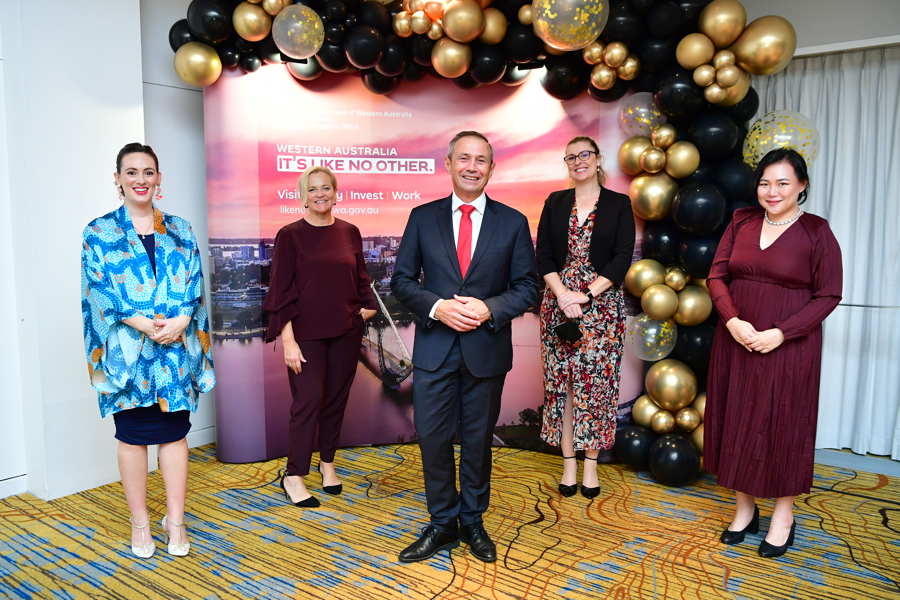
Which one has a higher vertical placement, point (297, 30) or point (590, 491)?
point (297, 30)

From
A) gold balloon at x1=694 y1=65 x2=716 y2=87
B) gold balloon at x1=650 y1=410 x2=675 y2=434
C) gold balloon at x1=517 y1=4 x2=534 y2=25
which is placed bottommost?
gold balloon at x1=650 y1=410 x2=675 y2=434

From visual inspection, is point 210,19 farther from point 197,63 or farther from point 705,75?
point 705,75

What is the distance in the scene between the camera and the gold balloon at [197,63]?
12.0ft

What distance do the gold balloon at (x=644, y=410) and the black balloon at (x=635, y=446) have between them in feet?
0.15

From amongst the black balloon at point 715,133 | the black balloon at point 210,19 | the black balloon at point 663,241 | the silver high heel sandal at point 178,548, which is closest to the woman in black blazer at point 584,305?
the black balloon at point 663,241

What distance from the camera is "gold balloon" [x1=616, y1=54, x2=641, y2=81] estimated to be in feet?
12.1

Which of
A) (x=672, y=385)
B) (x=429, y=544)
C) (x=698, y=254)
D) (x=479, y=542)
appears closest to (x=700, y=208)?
(x=698, y=254)

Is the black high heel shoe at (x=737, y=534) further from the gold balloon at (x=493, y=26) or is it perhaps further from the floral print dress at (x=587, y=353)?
the gold balloon at (x=493, y=26)

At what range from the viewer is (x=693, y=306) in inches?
144

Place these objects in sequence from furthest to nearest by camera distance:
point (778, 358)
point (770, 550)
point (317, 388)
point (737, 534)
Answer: point (317, 388), point (737, 534), point (770, 550), point (778, 358)

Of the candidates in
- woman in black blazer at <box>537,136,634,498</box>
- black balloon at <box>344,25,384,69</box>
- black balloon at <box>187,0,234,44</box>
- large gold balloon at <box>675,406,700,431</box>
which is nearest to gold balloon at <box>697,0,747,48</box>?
woman in black blazer at <box>537,136,634,498</box>

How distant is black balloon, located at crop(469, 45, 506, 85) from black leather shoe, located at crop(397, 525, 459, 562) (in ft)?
8.51

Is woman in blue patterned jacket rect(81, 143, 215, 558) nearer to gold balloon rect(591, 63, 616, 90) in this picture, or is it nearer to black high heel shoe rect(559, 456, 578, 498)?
black high heel shoe rect(559, 456, 578, 498)

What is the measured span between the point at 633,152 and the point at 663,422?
1626mm
